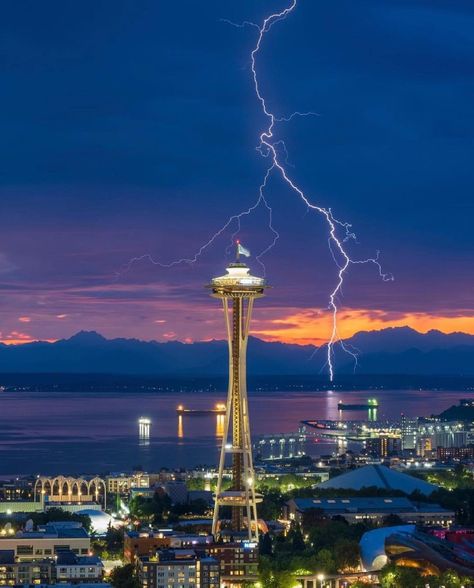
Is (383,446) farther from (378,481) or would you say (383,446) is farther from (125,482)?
(378,481)

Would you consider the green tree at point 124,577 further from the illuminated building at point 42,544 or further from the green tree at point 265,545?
the green tree at point 265,545

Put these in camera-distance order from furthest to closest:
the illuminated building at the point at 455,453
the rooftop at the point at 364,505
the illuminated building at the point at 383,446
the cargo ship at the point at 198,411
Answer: the cargo ship at the point at 198,411 → the illuminated building at the point at 383,446 → the illuminated building at the point at 455,453 → the rooftop at the point at 364,505

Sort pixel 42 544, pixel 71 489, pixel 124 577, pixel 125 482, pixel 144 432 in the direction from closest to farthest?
pixel 124 577 → pixel 42 544 → pixel 71 489 → pixel 125 482 → pixel 144 432

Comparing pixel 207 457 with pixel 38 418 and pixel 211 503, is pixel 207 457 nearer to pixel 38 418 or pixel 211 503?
pixel 211 503

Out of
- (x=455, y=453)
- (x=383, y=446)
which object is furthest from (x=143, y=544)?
(x=383, y=446)

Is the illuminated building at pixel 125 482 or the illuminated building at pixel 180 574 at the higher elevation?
the illuminated building at pixel 125 482

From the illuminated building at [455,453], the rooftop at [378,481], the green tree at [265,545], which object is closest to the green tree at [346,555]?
the green tree at [265,545]
